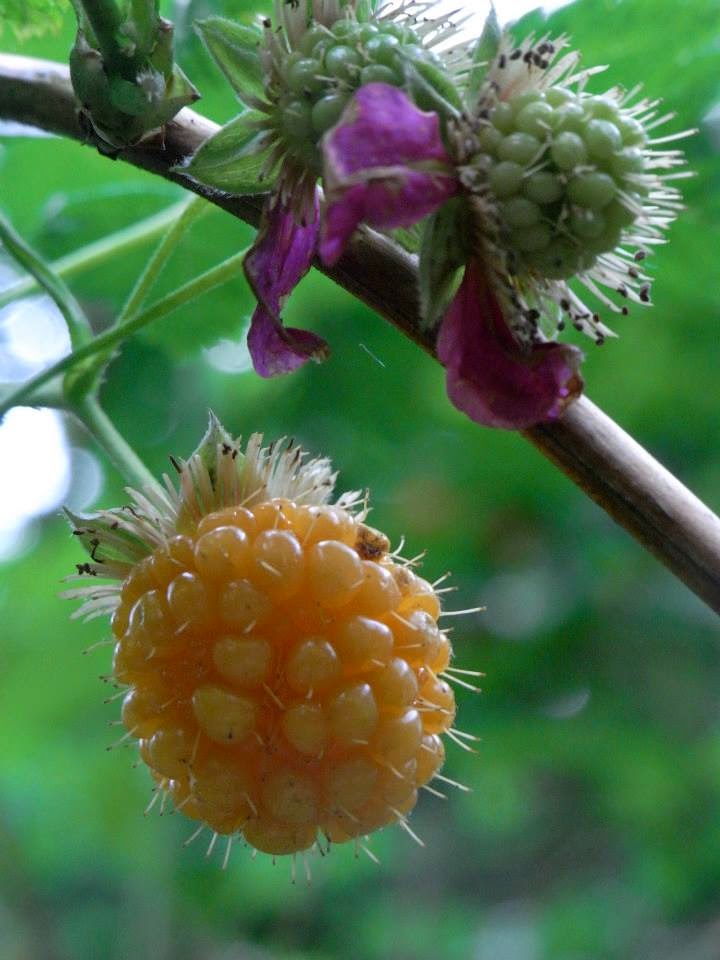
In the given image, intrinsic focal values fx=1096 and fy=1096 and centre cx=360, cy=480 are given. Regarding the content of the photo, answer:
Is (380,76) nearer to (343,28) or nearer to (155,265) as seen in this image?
(343,28)

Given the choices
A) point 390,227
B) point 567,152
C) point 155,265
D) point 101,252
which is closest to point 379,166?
point 390,227

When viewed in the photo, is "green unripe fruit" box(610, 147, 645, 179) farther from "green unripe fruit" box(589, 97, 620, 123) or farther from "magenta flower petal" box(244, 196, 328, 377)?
"magenta flower petal" box(244, 196, 328, 377)

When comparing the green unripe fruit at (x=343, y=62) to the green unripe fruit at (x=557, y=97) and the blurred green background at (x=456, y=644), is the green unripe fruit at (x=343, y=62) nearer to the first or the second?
the green unripe fruit at (x=557, y=97)

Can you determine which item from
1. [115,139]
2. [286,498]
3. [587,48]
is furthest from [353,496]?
[587,48]

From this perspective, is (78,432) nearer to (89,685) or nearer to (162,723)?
(89,685)

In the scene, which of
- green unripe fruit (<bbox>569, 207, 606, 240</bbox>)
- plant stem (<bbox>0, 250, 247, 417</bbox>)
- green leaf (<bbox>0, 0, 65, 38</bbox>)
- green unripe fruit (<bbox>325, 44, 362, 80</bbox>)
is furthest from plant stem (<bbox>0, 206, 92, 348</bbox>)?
green unripe fruit (<bbox>569, 207, 606, 240</bbox>)

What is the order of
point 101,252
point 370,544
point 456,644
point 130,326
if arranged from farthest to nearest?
point 456,644 < point 101,252 < point 130,326 < point 370,544
